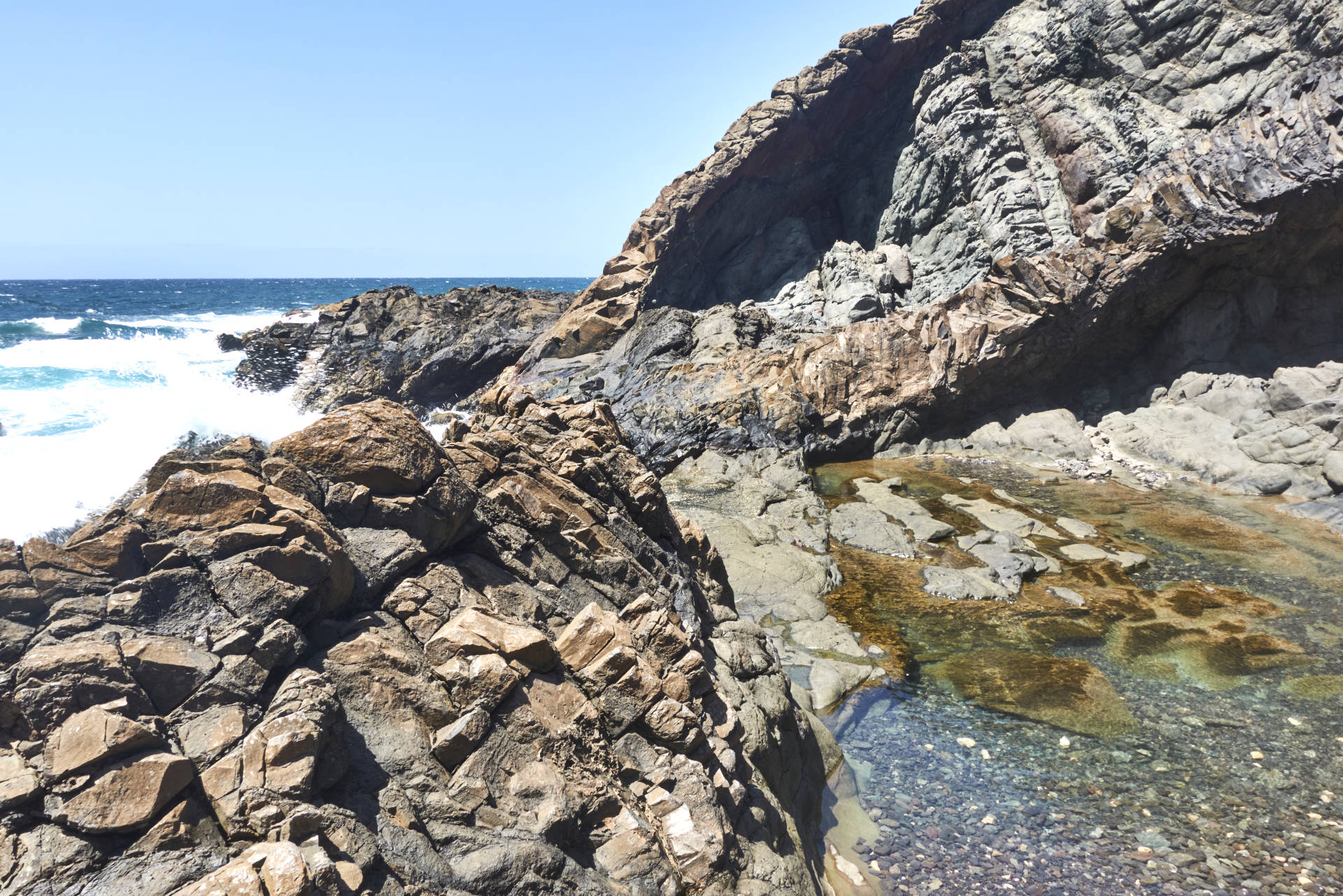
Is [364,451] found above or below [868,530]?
above

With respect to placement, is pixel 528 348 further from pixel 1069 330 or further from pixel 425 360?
pixel 1069 330

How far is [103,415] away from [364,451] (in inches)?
1524

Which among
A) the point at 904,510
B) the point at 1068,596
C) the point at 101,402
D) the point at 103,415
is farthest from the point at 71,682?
the point at 101,402

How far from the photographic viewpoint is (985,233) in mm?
41625

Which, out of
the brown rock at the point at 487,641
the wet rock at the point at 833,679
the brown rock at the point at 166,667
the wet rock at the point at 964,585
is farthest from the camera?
the wet rock at the point at 964,585

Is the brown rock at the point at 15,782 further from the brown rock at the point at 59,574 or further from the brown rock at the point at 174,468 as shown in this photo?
the brown rock at the point at 174,468

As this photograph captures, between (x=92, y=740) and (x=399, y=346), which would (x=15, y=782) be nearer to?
(x=92, y=740)

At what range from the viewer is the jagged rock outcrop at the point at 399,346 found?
4806 cm

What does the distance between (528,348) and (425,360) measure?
7355 millimetres

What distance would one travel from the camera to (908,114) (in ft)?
165

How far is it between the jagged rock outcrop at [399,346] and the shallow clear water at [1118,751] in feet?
119

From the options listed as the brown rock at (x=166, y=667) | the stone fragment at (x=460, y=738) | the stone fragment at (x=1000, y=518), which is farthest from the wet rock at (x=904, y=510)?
the brown rock at (x=166, y=667)

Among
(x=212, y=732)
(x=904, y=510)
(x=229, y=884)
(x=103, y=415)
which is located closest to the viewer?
(x=229, y=884)

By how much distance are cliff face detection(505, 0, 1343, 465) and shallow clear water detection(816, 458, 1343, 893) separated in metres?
13.9
